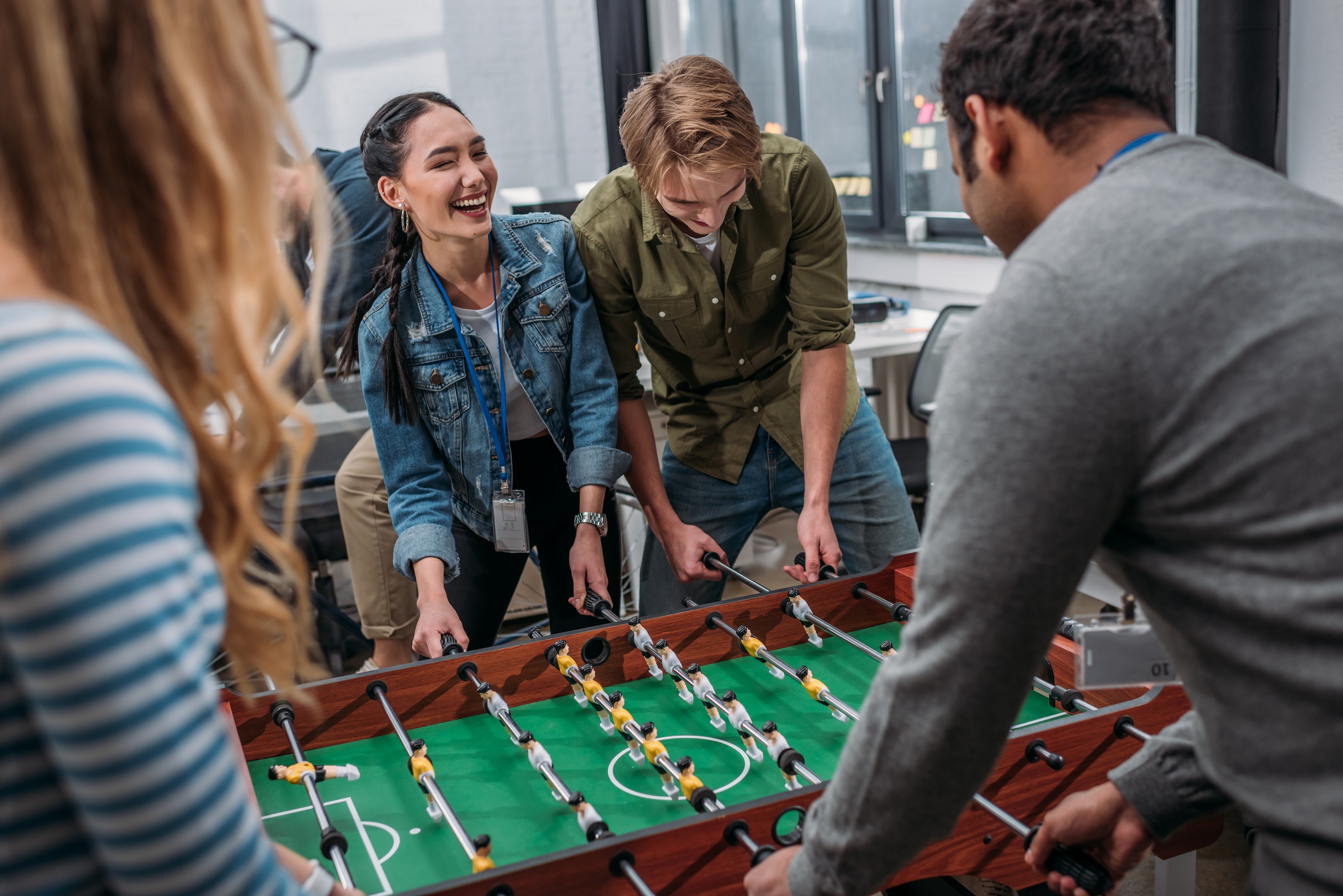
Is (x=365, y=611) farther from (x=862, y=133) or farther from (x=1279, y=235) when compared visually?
(x=862, y=133)

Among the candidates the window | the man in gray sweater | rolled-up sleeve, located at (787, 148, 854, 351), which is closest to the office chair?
the window

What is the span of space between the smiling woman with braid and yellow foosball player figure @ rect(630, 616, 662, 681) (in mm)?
334

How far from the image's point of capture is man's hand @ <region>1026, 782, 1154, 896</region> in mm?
1146

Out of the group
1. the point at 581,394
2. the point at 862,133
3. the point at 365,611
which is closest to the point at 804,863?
the point at 581,394

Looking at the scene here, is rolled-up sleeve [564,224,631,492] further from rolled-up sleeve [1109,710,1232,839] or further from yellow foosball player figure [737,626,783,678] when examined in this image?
rolled-up sleeve [1109,710,1232,839]

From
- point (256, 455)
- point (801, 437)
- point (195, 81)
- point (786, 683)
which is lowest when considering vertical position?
point (786, 683)

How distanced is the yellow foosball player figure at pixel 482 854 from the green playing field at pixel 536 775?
0.15ft

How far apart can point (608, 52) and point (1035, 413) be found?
488 cm

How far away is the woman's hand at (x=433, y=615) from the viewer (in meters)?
1.91

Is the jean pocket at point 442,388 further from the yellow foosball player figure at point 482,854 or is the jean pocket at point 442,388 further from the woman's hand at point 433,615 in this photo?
the yellow foosball player figure at point 482,854

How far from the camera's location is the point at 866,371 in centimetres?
543

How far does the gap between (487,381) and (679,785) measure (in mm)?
1117

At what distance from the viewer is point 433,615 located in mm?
1967

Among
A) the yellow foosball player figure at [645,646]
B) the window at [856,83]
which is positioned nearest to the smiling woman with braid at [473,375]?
the yellow foosball player figure at [645,646]
